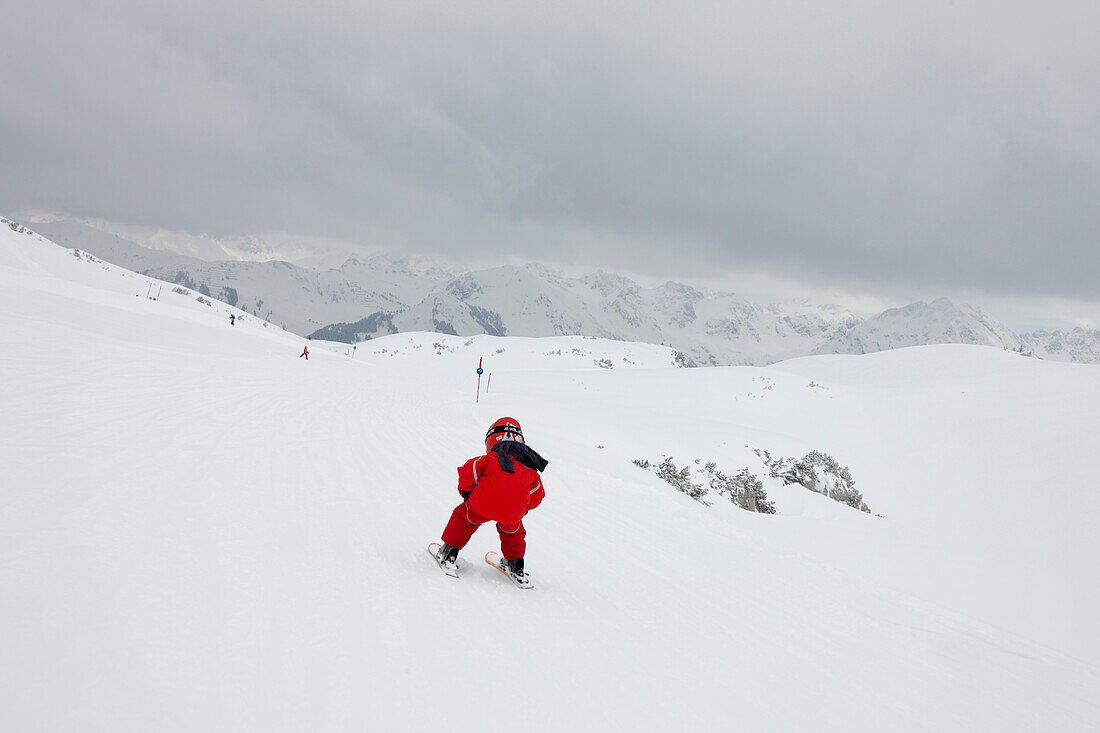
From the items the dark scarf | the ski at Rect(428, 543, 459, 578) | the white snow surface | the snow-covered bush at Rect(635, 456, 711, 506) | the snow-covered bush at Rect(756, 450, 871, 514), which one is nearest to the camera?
the white snow surface

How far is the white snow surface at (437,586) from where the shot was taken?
2396 millimetres

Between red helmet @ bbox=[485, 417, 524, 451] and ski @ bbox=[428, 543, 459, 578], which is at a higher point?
red helmet @ bbox=[485, 417, 524, 451]

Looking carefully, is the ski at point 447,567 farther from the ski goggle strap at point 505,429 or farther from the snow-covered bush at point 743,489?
the snow-covered bush at point 743,489

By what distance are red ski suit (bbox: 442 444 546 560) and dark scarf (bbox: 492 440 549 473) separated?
0.03 meters

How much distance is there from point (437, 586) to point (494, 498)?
31.3 inches

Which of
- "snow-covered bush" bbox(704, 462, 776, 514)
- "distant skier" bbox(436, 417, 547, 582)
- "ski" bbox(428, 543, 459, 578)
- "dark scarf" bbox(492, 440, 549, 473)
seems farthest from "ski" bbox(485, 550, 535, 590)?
"snow-covered bush" bbox(704, 462, 776, 514)

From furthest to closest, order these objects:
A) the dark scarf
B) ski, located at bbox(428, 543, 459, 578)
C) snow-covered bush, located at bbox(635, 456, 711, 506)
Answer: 1. snow-covered bush, located at bbox(635, 456, 711, 506)
2. ski, located at bbox(428, 543, 459, 578)
3. the dark scarf

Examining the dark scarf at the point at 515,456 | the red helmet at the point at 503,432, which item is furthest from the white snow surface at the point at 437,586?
the red helmet at the point at 503,432

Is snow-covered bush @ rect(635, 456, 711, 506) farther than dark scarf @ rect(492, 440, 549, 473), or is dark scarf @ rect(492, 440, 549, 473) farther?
snow-covered bush @ rect(635, 456, 711, 506)

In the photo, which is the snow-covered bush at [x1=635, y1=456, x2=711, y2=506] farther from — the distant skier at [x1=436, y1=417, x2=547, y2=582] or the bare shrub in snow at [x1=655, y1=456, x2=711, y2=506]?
the distant skier at [x1=436, y1=417, x2=547, y2=582]

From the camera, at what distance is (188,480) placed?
525cm

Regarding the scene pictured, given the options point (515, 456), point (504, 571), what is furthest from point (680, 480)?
point (515, 456)

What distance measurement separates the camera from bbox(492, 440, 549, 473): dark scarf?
3.99 metres

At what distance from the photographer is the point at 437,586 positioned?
12.7ft
